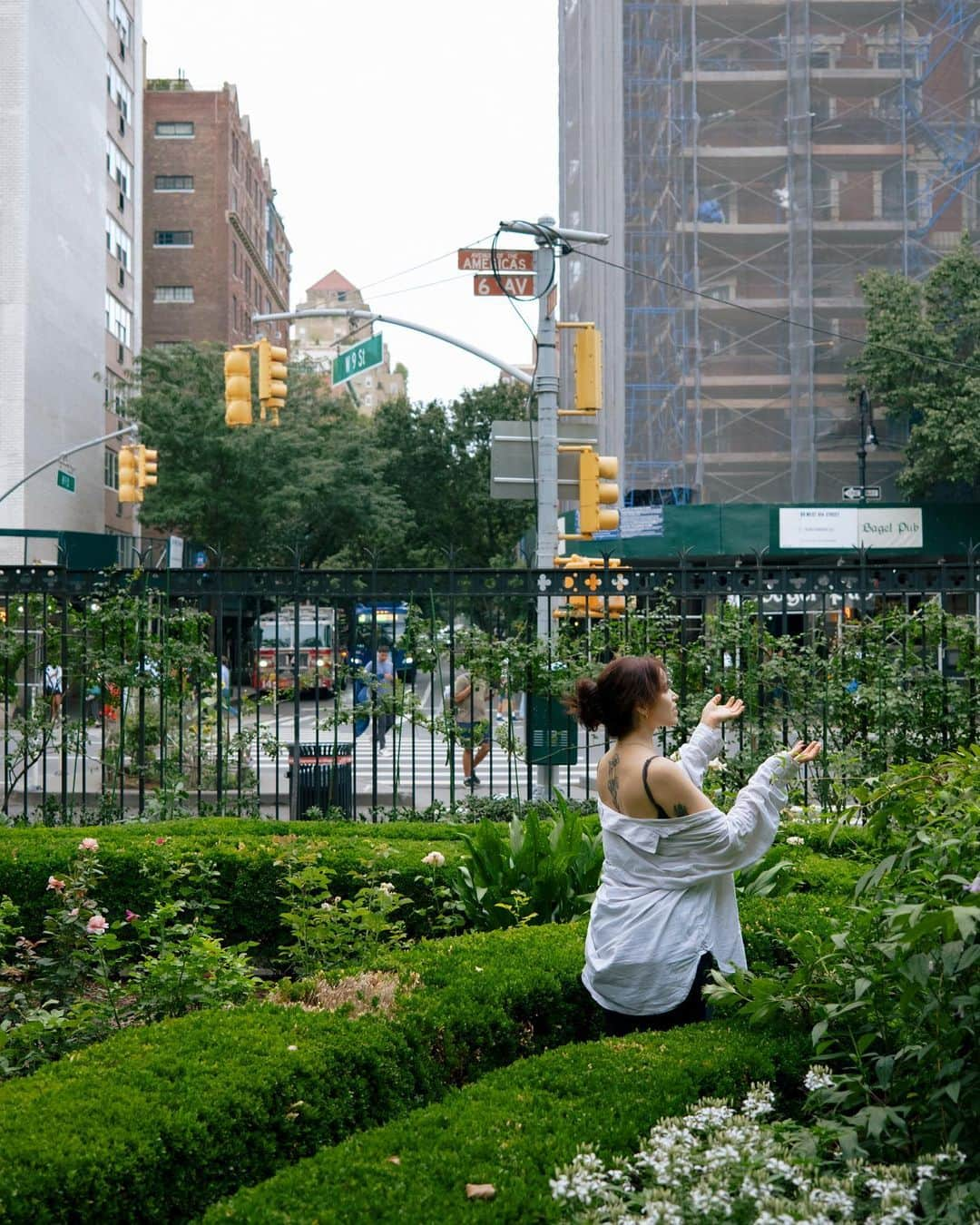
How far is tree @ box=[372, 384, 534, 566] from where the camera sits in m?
49.7

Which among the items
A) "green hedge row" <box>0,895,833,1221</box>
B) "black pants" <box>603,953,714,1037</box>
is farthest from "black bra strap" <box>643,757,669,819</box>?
"green hedge row" <box>0,895,833,1221</box>

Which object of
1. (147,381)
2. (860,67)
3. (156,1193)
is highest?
(860,67)

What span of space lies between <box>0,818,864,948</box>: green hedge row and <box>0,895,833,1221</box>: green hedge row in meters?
1.89

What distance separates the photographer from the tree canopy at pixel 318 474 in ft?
138

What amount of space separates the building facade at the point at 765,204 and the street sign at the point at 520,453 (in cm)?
1733

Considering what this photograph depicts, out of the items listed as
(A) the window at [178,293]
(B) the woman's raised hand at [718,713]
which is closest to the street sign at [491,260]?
(B) the woman's raised hand at [718,713]

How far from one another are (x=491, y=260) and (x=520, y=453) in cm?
253

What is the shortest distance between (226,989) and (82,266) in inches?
1678

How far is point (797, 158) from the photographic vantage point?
30.9m

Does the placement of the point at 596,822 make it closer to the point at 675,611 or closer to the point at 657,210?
the point at 675,611

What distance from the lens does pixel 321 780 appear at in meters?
10.8

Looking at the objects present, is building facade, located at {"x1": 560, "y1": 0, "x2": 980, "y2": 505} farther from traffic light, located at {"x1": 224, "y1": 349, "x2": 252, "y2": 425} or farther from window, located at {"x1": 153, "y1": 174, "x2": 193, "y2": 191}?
window, located at {"x1": 153, "y1": 174, "x2": 193, "y2": 191}

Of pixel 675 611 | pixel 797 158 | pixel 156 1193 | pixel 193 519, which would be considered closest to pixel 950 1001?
pixel 156 1193

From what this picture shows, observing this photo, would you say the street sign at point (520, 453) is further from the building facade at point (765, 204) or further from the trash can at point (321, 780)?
the building facade at point (765, 204)
